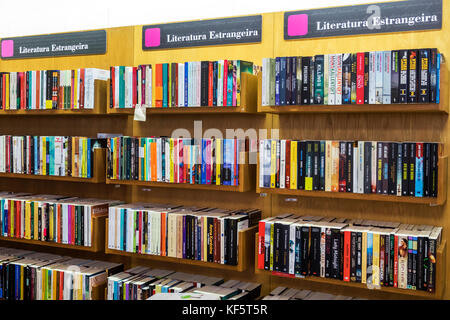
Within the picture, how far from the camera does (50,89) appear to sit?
3.26 m

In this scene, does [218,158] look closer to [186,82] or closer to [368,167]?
[186,82]

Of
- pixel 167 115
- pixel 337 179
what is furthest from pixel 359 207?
pixel 167 115

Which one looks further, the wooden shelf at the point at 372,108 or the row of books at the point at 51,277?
the row of books at the point at 51,277

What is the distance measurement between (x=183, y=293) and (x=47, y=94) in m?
1.58

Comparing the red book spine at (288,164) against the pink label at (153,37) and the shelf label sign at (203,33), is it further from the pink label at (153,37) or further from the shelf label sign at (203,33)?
the pink label at (153,37)

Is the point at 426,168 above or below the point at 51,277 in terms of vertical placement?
above

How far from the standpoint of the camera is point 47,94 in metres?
3.27

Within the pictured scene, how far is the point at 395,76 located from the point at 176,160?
1.24 metres

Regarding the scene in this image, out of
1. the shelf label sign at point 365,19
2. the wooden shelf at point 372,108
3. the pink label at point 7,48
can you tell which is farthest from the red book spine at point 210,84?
the pink label at point 7,48

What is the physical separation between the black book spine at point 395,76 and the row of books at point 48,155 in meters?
1.80

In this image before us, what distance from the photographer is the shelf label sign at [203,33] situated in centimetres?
294

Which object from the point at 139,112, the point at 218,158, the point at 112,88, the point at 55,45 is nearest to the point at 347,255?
the point at 218,158

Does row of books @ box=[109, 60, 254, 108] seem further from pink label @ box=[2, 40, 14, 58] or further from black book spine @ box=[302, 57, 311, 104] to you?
pink label @ box=[2, 40, 14, 58]
